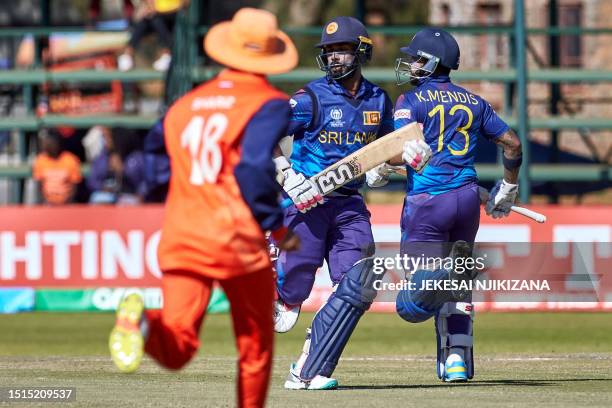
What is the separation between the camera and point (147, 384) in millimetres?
9125

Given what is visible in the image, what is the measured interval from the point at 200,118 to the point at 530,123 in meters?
14.0

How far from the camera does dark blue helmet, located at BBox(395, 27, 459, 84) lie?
9.54 m

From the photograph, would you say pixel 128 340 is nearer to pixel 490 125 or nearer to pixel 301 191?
pixel 301 191

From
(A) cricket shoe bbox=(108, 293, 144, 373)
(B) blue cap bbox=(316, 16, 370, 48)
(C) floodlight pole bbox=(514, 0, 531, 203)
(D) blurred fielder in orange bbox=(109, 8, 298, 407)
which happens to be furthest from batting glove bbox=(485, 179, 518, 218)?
(C) floodlight pole bbox=(514, 0, 531, 203)

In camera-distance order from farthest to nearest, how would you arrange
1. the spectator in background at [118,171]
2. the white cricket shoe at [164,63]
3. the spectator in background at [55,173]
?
the white cricket shoe at [164,63]
the spectator in background at [55,173]
the spectator in background at [118,171]

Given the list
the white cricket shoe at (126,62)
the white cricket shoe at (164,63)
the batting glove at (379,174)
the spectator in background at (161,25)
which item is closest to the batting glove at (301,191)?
the batting glove at (379,174)

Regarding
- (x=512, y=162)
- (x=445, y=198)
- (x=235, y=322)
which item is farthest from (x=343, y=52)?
(x=235, y=322)

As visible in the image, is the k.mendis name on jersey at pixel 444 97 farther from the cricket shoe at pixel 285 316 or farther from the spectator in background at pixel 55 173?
the spectator in background at pixel 55 173

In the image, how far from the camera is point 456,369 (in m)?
9.28

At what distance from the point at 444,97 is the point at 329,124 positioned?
2.56ft

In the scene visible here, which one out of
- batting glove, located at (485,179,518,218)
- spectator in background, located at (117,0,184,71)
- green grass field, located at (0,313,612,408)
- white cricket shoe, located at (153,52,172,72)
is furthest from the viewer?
white cricket shoe, located at (153,52,172,72)

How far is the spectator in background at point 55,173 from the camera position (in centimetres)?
2012

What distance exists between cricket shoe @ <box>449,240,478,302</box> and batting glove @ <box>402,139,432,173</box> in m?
0.82

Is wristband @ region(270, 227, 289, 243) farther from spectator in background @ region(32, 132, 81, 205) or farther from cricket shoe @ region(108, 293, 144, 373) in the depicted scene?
spectator in background @ region(32, 132, 81, 205)
